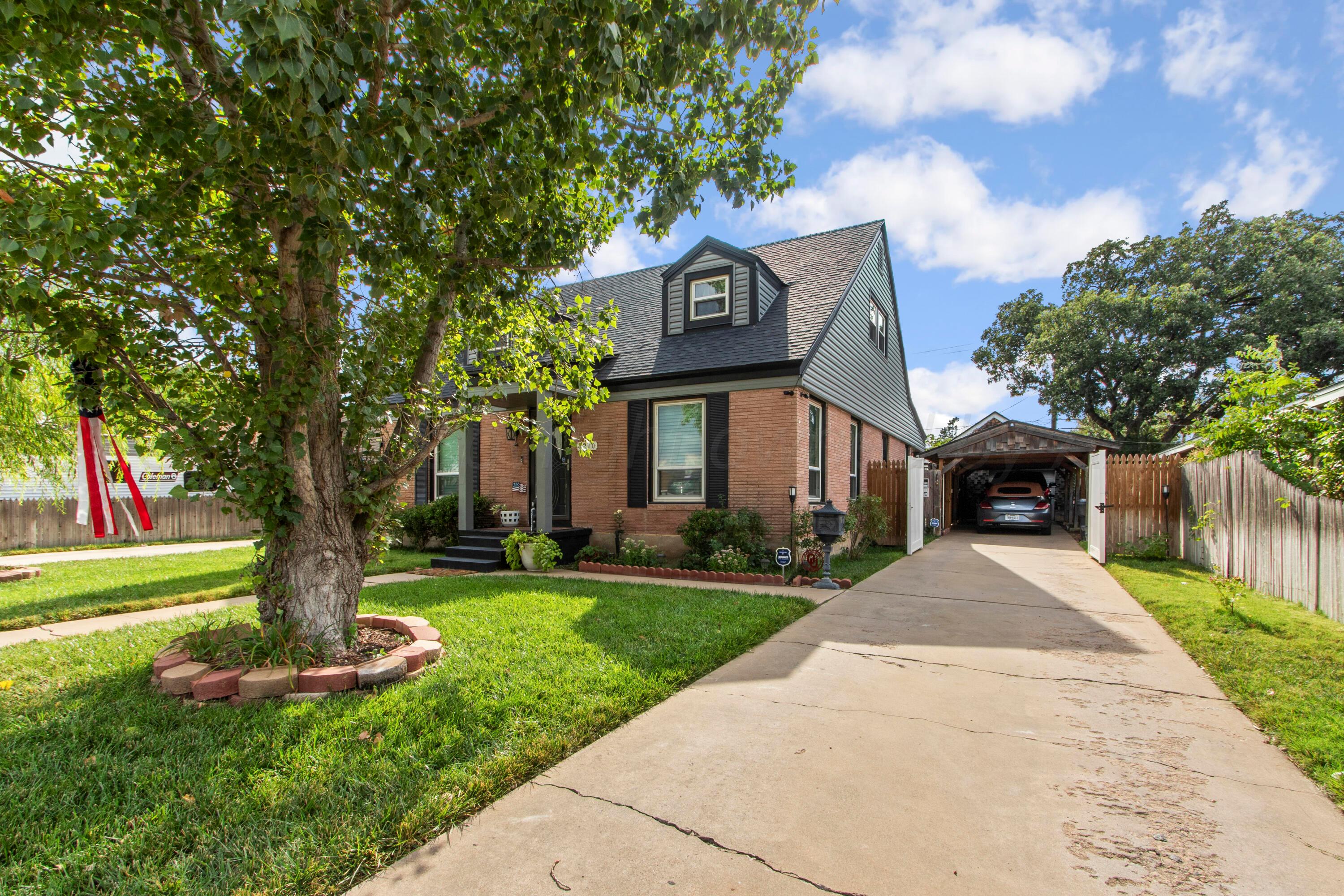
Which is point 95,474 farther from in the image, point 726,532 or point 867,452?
point 867,452

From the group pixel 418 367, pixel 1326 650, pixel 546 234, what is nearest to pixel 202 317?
pixel 418 367

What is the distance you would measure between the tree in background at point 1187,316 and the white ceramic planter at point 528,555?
25.7m

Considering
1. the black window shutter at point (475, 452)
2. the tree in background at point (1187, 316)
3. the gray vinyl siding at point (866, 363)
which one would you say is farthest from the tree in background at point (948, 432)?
the black window shutter at point (475, 452)

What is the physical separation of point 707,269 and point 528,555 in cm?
611

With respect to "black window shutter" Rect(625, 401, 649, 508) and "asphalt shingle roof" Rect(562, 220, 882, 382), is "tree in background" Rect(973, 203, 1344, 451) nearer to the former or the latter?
"asphalt shingle roof" Rect(562, 220, 882, 382)

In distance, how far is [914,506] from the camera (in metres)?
13.0

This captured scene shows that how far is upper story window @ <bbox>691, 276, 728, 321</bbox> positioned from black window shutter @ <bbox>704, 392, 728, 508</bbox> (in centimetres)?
186

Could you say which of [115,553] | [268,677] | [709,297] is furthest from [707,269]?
[115,553]

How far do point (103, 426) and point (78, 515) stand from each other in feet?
2.39

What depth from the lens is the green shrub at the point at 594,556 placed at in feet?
33.2

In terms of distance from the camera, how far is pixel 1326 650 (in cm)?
482

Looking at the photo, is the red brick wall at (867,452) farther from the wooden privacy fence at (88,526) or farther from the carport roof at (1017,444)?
the wooden privacy fence at (88,526)

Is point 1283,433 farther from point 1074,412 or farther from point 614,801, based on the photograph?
point 1074,412

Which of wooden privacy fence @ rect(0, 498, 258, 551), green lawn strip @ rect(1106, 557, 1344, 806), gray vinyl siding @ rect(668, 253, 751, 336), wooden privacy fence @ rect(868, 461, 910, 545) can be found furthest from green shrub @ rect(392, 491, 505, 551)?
green lawn strip @ rect(1106, 557, 1344, 806)
